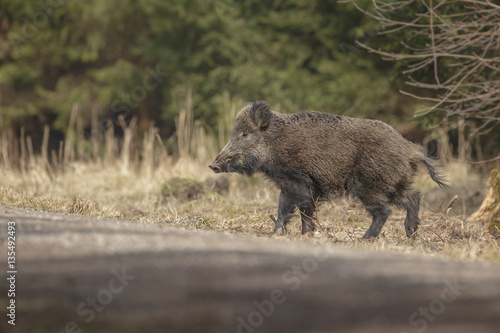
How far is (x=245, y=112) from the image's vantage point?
7.51 meters

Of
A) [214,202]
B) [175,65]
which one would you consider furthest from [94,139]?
[214,202]

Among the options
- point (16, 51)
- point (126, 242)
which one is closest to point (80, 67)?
point (16, 51)

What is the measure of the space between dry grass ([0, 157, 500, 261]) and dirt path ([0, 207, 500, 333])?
1.70 meters

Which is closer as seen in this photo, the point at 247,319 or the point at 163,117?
the point at 247,319

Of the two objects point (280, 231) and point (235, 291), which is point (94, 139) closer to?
point (280, 231)

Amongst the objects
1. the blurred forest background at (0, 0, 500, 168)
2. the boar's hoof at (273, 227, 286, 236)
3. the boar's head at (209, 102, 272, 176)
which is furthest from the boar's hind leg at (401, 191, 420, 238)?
the blurred forest background at (0, 0, 500, 168)

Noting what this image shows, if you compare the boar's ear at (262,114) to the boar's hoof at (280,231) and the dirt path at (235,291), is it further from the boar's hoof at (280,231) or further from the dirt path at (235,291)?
the dirt path at (235,291)

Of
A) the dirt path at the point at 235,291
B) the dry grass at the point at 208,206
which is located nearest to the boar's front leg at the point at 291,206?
the dry grass at the point at 208,206

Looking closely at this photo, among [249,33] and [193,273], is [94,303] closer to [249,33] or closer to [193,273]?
[193,273]

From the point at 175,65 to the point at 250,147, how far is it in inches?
477

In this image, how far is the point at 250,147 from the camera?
7.36 metres

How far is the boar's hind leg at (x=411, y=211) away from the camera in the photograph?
7.21 m

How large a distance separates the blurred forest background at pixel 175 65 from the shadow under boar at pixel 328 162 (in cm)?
886

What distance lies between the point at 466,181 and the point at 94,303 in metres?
Answer: 9.93
